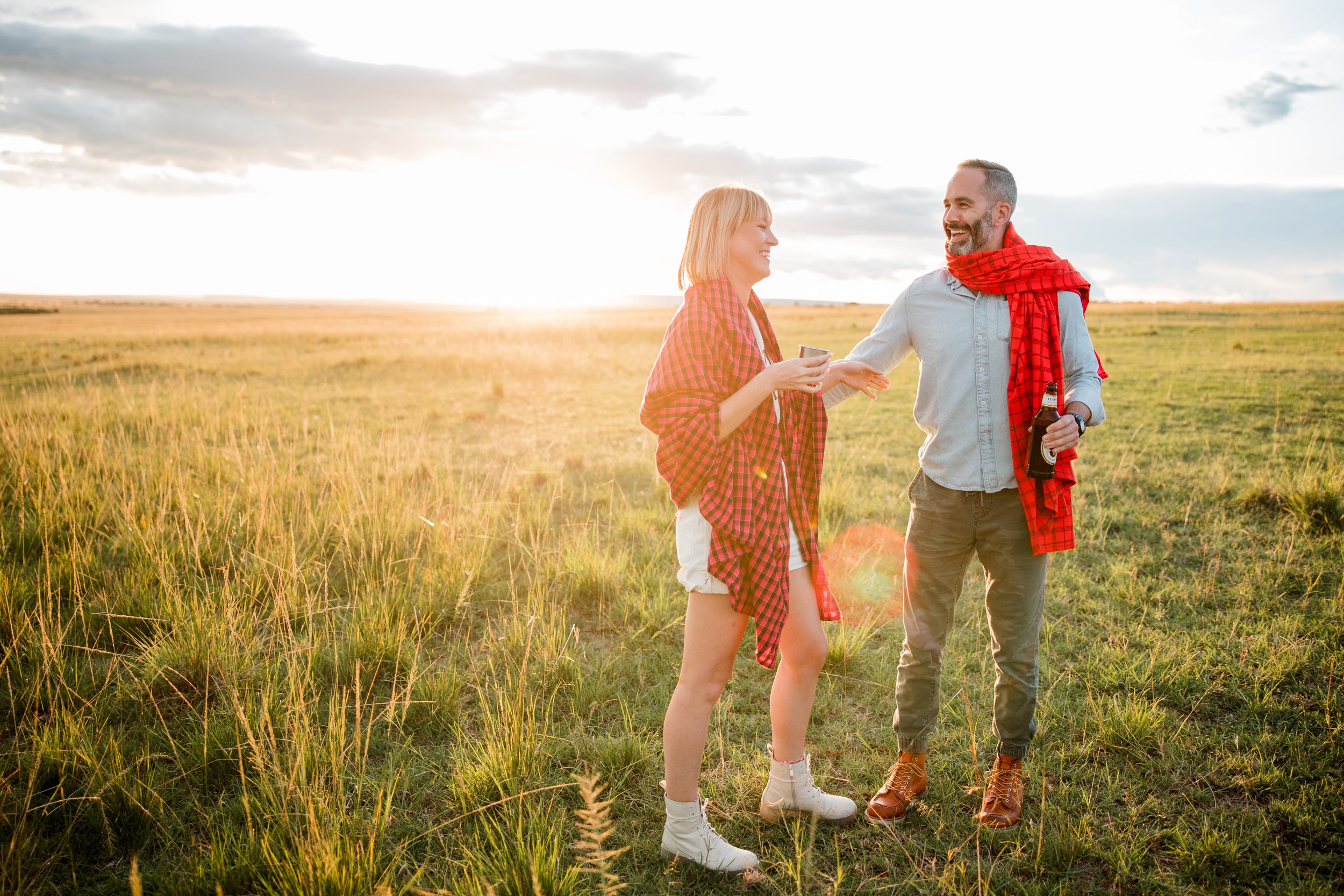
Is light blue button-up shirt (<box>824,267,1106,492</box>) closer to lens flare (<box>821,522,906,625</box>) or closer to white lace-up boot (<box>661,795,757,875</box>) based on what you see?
white lace-up boot (<box>661,795,757,875</box>)

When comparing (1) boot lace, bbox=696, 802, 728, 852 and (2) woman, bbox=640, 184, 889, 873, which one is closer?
(2) woman, bbox=640, 184, 889, 873

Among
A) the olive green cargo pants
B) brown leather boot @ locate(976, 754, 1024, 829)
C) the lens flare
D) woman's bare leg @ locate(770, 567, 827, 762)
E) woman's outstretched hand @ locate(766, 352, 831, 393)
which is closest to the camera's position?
woman's outstretched hand @ locate(766, 352, 831, 393)

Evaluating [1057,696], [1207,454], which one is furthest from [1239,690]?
[1207,454]

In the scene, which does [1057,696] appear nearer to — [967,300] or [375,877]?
[967,300]

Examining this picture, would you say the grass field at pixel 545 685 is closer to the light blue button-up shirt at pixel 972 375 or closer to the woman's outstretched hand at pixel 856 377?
the light blue button-up shirt at pixel 972 375

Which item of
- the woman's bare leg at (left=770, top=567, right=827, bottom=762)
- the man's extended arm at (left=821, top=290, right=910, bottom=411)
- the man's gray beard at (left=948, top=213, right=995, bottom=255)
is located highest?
the man's gray beard at (left=948, top=213, right=995, bottom=255)

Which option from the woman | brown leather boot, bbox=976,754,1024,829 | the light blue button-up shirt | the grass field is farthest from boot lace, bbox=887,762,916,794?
the light blue button-up shirt

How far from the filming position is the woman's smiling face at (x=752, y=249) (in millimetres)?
2373

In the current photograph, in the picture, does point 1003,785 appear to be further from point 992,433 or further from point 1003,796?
point 992,433

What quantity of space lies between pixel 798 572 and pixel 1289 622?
401 cm

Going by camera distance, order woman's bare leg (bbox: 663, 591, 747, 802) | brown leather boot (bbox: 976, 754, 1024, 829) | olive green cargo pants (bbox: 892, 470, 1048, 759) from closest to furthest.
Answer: woman's bare leg (bbox: 663, 591, 747, 802) < olive green cargo pants (bbox: 892, 470, 1048, 759) < brown leather boot (bbox: 976, 754, 1024, 829)

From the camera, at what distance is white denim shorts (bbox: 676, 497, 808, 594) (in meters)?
2.33

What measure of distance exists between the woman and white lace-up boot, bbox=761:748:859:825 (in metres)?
0.30

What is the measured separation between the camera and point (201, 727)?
335 cm
